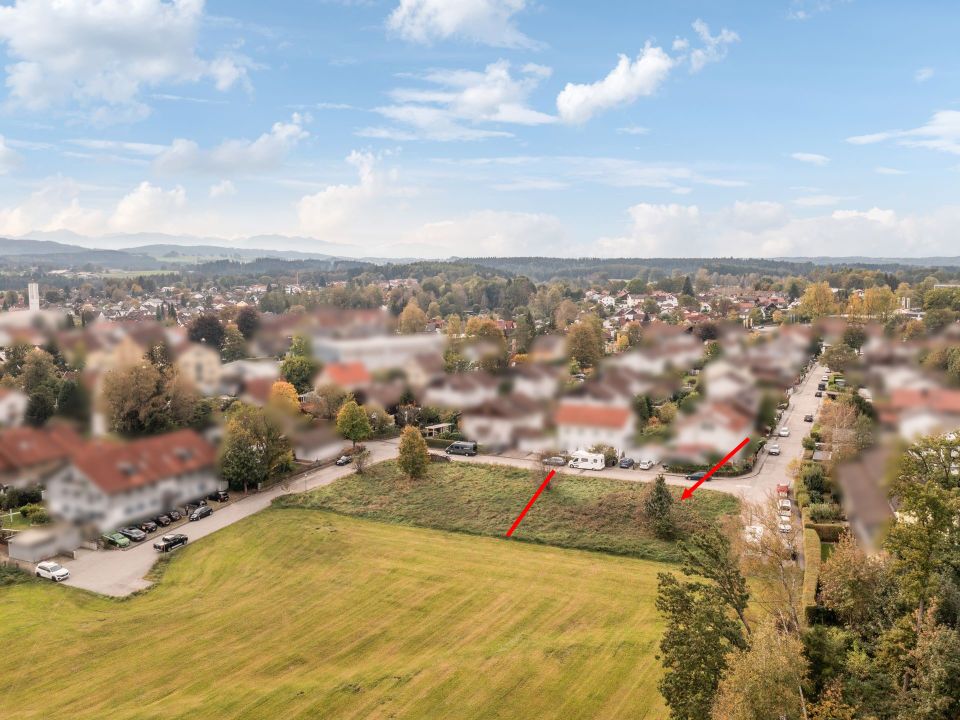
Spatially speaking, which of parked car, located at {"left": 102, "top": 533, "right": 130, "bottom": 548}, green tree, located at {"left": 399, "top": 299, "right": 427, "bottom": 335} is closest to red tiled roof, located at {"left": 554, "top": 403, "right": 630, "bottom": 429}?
parked car, located at {"left": 102, "top": 533, "right": 130, "bottom": 548}

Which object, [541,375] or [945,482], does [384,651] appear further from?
[541,375]

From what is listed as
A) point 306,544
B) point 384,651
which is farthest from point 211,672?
point 306,544

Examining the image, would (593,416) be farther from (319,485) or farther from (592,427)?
(319,485)

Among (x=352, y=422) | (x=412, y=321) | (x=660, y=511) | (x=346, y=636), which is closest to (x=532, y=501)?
(x=660, y=511)

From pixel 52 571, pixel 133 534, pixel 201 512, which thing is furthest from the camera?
pixel 201 512

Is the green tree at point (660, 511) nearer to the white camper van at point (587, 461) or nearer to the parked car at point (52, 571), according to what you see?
the white camper van at point (587, 461)

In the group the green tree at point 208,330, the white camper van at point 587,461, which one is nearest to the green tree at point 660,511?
the white camper van at point 587,461
